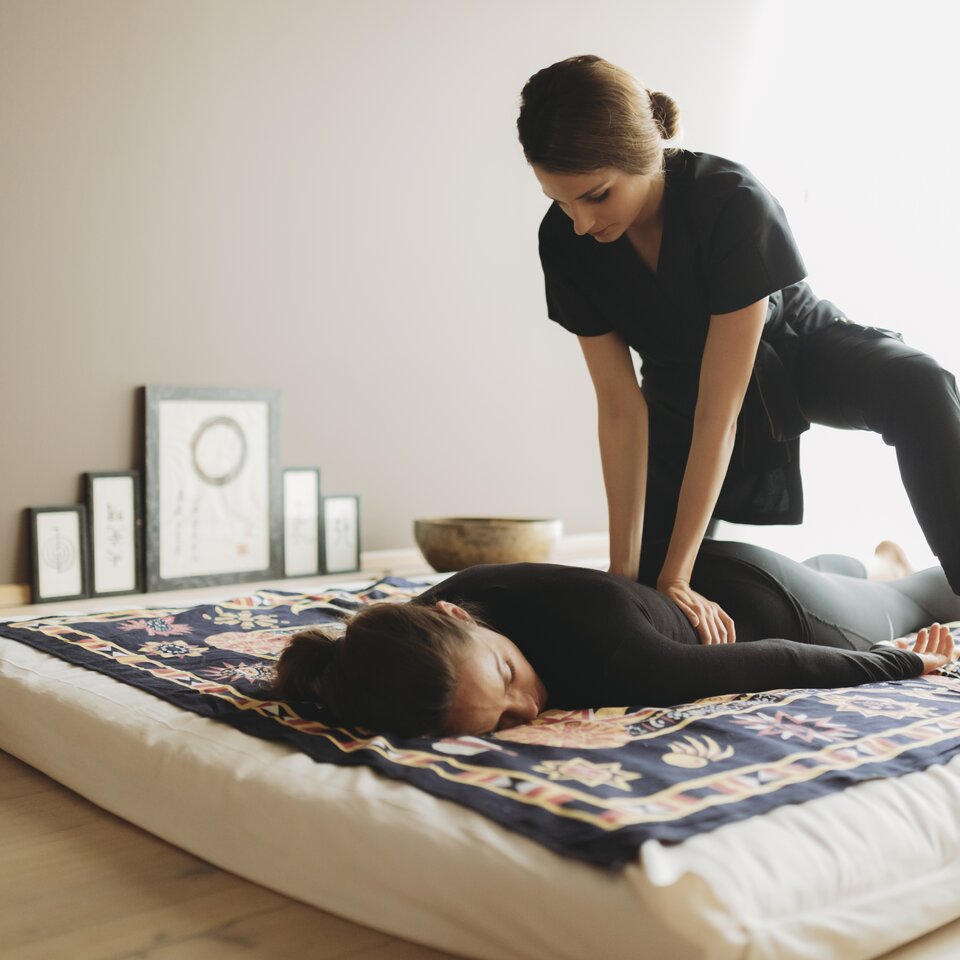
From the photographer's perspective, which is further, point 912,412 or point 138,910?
point 912,412

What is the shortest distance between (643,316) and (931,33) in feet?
8.75

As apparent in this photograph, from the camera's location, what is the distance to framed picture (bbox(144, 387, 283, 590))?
3037 mm

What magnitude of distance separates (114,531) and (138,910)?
1.98 m

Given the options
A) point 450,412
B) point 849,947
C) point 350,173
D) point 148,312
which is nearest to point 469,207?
point 350,173

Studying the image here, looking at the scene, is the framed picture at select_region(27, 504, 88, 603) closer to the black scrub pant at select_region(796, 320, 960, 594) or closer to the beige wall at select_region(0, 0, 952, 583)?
the beige wall at select_region(0, 0, 952, 583)

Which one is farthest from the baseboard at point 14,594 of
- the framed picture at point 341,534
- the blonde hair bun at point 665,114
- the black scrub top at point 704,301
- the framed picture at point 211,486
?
the blonde hair bun at point 665,114

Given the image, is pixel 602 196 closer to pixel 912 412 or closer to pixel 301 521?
pixel 912 412

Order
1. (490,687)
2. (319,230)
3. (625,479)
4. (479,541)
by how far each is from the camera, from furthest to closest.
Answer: (319,230) → (479,541) → (625,479) → (490,687)

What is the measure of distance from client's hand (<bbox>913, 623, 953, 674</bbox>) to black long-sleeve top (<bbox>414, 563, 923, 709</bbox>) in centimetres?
16

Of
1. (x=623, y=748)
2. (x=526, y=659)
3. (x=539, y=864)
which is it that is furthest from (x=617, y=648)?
(x=539, y=864)

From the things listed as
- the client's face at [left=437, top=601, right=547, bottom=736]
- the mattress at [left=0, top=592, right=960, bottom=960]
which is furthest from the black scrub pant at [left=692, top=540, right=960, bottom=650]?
the mattress at [left=0, top=592, right=960, bottom=960]

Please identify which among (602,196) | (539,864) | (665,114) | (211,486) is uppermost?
(665,114)

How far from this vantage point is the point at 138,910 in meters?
1.12

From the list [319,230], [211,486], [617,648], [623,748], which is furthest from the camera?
[319,230]
